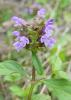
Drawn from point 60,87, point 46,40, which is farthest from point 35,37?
point 60,87

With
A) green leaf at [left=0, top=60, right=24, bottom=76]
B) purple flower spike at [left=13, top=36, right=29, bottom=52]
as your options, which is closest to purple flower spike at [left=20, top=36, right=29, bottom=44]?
purple flower spike at [left=13, top=36, right=29, bottom=52]

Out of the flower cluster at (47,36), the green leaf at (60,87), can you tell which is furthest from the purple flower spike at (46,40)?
the green leaf at (60,87)

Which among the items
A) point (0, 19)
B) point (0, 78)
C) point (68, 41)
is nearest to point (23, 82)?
point (0, 78)

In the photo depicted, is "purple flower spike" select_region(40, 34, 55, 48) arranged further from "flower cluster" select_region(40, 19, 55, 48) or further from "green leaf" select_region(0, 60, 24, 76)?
"green leaf" select_region(0, 60, 24, 76)

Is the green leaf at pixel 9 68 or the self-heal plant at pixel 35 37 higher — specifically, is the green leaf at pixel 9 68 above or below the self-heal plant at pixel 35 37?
below

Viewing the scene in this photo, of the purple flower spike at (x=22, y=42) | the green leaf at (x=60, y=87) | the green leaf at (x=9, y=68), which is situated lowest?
the green leaf at (x=60, y=87)

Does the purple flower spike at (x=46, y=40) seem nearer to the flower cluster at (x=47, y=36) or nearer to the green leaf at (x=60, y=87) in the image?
the flower cluster at (x=47, y=36)

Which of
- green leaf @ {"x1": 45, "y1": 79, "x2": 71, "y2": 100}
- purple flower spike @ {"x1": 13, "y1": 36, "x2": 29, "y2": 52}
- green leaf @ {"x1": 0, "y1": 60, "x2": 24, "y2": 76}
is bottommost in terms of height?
green leaf @ {"x1": 45, "y1": 79, "x2": 71, "y2": 100}

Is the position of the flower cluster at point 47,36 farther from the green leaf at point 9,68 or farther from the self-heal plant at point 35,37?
the green leaf at point 9,68

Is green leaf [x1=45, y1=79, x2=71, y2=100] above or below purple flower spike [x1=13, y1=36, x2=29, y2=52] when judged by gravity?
below
